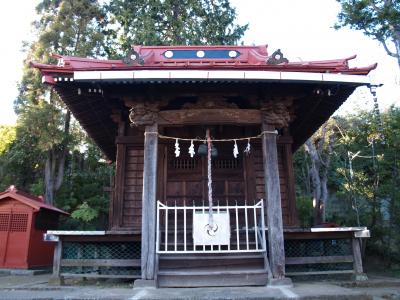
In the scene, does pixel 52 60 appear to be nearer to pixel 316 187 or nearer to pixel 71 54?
pixel 71 54

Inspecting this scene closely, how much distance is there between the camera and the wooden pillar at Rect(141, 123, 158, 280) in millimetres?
6047

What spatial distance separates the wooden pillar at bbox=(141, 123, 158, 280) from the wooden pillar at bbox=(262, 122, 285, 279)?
2017mm

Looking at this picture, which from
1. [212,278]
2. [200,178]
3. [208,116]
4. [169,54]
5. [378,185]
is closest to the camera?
[212,278]

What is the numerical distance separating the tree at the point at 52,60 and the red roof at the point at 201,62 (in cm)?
1146

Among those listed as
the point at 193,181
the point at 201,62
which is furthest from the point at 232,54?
the point at 193,181

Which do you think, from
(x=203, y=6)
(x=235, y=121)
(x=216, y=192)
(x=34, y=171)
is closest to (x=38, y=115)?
(x=34, y=171)

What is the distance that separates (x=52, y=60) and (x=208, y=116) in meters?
15.0

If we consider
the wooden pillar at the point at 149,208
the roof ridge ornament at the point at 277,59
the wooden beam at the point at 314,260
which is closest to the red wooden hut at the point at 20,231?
the wooden pillar at the point at 149,208

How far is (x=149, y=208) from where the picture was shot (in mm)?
6270

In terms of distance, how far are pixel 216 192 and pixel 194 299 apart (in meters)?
3.95

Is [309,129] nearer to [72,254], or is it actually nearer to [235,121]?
[235,121]

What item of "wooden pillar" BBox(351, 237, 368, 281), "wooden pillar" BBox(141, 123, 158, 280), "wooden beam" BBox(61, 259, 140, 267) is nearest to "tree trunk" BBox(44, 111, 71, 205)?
"wooden beam" BBox(61, 259, 140, 267)

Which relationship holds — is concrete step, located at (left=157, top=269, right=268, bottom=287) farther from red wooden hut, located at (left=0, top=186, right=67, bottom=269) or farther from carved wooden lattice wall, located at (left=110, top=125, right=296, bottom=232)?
red wooden hut, located at (left=0, top=186, right=67, bottom=269)

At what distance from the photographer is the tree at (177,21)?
1975cm
